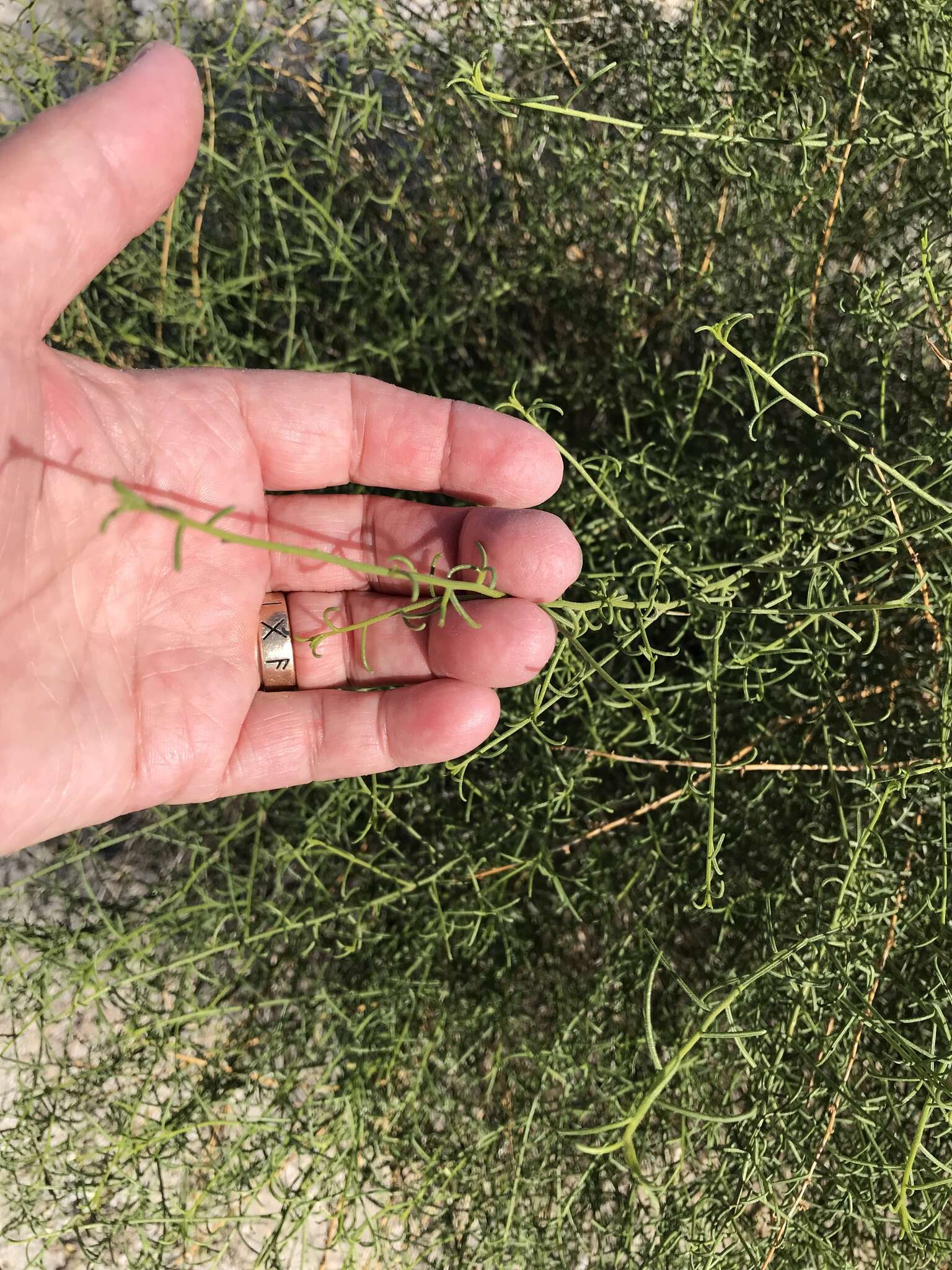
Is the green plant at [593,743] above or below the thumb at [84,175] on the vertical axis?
below

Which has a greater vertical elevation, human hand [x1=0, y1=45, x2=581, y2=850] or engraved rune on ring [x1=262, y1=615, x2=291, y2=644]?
human hand [x1=0, y1=45, x2=581, y2=850]

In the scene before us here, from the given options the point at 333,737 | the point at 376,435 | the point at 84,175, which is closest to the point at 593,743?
the point at 333,737

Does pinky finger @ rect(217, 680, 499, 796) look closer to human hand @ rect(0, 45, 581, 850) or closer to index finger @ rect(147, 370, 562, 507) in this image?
human hand @ rect(0, 45, 581, 850)

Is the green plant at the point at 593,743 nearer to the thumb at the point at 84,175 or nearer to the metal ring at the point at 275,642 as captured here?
the metal ring at the point at 275,642

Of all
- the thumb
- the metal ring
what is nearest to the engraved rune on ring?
the metal ring

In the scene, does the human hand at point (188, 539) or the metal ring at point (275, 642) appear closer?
the human hand at point (188, 539)

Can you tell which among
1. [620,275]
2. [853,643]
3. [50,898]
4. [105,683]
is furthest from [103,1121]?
[620,275]

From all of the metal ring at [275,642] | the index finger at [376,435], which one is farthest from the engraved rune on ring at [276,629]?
the index finger at [376,435]

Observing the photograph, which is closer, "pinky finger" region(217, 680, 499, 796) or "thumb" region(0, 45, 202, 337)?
"thumb" region(0, 45, 202, 337)
